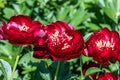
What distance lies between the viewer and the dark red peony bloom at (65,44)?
1.27 meters

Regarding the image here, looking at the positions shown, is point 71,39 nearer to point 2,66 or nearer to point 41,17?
point 2,66

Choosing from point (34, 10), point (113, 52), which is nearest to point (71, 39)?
point (113, 52)

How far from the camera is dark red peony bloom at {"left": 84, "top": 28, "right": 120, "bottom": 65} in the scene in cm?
135

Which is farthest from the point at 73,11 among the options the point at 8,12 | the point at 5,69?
the point at 5,69

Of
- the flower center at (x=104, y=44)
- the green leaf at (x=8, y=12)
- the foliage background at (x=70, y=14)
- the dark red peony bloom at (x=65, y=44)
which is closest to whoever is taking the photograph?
the dark red peony bloom at (x=65, y=44)

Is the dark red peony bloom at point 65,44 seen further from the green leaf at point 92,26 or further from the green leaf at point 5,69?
the green leaf at point 92,26

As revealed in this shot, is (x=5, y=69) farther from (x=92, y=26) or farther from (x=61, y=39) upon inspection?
(x=92, y=26)

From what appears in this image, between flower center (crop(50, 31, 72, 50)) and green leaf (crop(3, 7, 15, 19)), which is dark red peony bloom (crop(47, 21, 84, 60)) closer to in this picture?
flower center (crop(50, 31, 72, 50))

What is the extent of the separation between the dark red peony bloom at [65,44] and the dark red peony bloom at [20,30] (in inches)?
2.1

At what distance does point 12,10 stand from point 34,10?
0.16 meters

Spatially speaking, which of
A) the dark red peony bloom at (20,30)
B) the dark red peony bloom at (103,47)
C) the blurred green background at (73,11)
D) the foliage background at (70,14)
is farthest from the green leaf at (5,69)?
the blurred green background at (73,11)

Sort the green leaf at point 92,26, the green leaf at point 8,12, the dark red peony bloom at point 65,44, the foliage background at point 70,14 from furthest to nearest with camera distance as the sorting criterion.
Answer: the green leaf at point 92,26 → the green leaf at point 8,12 → the foliage background at point 70,14 → the dark red peony bloom at point 65,44

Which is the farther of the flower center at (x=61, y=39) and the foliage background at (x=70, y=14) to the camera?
the foliage background at (x=70, y=14)

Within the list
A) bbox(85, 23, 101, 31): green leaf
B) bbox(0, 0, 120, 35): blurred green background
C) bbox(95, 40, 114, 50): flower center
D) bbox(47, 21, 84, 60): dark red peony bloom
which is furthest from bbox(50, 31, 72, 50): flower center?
bbox(85, 23, 101, 31): green leaf
